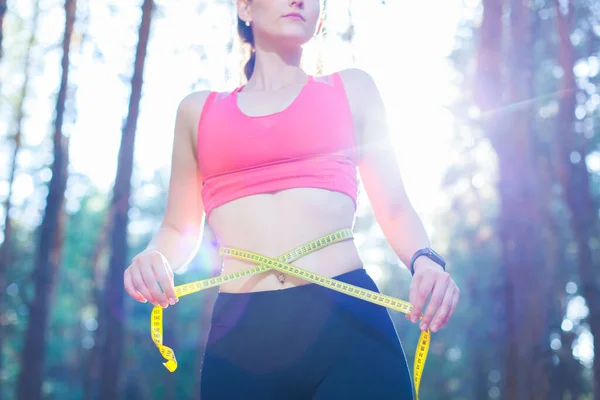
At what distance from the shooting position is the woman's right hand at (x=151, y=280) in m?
1.89

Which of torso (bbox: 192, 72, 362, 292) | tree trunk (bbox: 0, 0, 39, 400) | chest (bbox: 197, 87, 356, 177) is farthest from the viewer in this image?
tree trunk (bbox: 0, 0, 39, 400)

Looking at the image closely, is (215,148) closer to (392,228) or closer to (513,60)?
(392,228)

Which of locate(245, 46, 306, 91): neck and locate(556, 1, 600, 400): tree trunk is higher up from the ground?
locate(556, 1, 600, 400): tree trunk

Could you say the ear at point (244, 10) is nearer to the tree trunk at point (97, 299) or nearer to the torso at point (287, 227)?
the torso at point (287, 227)

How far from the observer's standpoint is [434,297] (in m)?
1.79

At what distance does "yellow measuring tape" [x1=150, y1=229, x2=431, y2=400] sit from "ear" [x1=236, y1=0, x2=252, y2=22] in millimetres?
1090

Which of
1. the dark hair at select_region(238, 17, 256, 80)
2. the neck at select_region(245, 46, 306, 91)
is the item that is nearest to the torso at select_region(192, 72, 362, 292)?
the neck at select_region(245, 46, 306, 91)

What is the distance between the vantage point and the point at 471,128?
1800 centimetres

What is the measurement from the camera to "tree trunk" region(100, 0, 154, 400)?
1145 cm

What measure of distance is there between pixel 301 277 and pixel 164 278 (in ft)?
→ 1.32

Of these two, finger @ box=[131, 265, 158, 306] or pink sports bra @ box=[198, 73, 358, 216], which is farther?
pink sports bra @ box=[198, 73, 358, 216]

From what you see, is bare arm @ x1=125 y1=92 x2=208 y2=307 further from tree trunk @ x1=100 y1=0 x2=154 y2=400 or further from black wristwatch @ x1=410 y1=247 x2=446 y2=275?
tree trunk @ x1=100 y1=0 x2=154 y2=400

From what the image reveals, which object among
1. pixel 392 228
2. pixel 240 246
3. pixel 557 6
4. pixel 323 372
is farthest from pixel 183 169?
pixel 557 6

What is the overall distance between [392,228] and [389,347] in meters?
0.44
